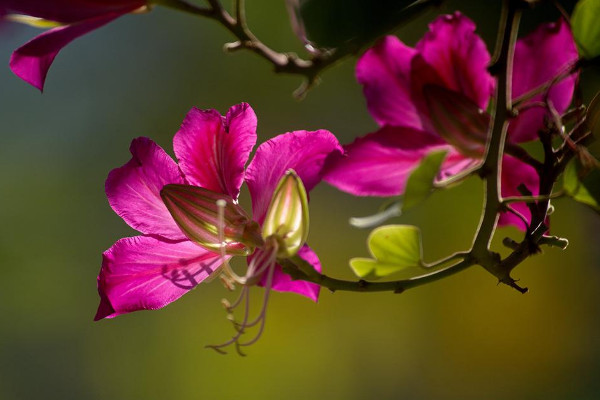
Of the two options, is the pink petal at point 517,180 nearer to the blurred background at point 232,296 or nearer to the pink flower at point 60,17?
the pink flower at point 60,17

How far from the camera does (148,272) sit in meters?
0.26

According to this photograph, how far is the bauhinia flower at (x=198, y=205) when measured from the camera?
9.5 inches

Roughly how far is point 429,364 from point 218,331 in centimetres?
55

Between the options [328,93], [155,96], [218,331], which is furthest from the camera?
[155,96]

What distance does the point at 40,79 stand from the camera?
0.23 m

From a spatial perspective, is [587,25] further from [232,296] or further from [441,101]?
[232,296]

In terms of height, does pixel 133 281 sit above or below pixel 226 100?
above

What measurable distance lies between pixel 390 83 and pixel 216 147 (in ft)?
0.20

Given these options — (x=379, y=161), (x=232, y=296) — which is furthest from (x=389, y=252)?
(x=232, y=296)

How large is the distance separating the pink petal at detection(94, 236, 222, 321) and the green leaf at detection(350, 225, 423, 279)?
5 cm

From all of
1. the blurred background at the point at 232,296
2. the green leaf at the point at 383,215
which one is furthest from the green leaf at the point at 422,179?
the blurred background at the point at 232,296

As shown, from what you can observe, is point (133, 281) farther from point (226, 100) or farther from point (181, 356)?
point (226, 100)

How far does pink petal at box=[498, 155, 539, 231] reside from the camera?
0.90 ft

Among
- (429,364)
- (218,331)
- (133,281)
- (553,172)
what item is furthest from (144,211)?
(429,364)
